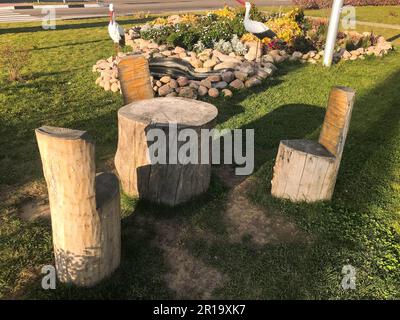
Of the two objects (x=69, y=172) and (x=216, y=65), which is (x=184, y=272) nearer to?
(x=69, y=172)

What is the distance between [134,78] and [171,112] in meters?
1.43

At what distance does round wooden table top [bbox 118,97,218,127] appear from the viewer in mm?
4305

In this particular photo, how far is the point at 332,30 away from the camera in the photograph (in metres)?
9.73

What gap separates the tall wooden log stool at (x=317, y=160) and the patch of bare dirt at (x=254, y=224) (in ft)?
1.28

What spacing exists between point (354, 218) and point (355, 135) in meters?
2.45

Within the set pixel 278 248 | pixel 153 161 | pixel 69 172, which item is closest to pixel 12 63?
pixel 153 161

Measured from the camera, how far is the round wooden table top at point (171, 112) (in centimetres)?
430

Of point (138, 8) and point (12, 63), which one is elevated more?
point (138, 8)

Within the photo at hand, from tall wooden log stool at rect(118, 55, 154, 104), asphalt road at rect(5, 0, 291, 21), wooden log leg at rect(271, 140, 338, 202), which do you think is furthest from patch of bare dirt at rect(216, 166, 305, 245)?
asphalt road at rect(5, 0, 291, 21)

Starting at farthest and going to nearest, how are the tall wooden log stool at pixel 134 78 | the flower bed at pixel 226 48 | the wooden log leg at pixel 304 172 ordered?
1. the flower bed at pixel 226 48
2. the tall wooden log stool at pixel 134 78
3. the wooden log leg at pixel 304 172

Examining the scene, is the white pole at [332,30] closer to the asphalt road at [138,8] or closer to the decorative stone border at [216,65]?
the decorative stone border at [216,65]

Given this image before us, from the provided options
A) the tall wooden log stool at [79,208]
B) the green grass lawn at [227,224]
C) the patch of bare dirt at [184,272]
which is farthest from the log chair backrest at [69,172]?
the patch of bare dirt at [184,272]

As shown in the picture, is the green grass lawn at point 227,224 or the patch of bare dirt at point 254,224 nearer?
the green grass lawn at point 227,224

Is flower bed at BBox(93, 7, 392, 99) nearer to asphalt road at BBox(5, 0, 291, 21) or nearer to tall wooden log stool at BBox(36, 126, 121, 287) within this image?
tall wooden log stool at BBox(36, 126, 121, 287)
